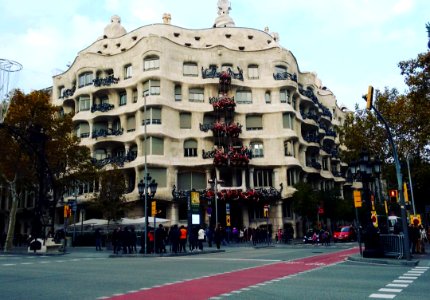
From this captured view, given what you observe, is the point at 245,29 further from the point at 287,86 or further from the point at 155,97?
the point at 155,97

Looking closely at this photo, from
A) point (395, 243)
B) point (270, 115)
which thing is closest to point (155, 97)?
point (270, 115)

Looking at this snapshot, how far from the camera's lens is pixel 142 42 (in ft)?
168

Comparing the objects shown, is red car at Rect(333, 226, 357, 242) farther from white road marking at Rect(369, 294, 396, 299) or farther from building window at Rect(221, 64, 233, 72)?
white road marking at Rect(369, 294, 396, 299)

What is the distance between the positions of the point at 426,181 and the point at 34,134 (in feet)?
135

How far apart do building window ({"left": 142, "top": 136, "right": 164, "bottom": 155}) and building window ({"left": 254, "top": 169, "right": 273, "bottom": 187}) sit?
11135mm

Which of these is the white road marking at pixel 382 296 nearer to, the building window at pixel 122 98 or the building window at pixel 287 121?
the building window at pixel 287 121

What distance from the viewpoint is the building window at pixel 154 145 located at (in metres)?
47.6

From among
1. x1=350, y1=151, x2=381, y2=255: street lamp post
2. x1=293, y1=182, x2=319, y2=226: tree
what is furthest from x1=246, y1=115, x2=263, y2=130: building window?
x1=350, y1=151, x2=381, y2=255: street lamp post

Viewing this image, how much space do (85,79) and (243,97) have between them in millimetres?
19409

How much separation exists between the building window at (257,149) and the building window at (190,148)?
6676mm

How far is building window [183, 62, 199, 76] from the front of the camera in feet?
171

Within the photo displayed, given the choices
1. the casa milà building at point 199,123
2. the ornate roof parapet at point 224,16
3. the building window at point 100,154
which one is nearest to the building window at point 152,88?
the casa milà building at point 199,123

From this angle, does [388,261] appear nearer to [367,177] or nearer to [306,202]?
[367,177]

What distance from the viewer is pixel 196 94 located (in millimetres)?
52031
